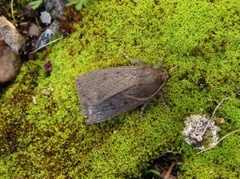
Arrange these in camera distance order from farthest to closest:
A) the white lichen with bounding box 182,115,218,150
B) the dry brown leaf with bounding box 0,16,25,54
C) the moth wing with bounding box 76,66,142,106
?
1. the dry brown leaf with bounding box 0,16,25,54
2. the white lichen with bounding box 182,115,218,150
3. the moth wing with bounding box 76,66,142,106

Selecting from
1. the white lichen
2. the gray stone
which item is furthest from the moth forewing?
the gray stone

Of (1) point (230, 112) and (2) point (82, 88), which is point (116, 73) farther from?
(1) point (230, 112)

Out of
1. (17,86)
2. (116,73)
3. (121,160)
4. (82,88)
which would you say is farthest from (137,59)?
(17,86)

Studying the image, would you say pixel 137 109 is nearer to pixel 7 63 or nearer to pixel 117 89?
pixel 117 89

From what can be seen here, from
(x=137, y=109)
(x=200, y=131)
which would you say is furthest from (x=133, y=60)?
(x=200, y=131)

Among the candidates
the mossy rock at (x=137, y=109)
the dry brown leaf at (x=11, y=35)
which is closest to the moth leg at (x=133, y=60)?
the mossy rock at (x=137, y=109)

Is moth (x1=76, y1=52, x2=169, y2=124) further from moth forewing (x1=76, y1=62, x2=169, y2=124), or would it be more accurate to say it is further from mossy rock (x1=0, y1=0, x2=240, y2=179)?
mossy rock (x1=0, y1=0, x2=240, y2=179)

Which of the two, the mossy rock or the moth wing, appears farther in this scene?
the mossy rock

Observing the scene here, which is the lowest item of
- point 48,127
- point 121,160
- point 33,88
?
point 121,160
